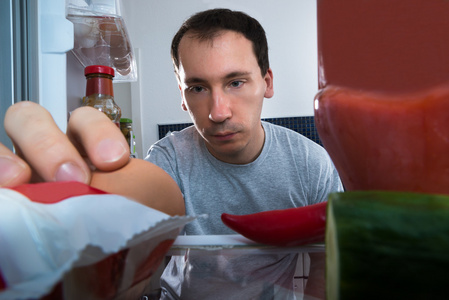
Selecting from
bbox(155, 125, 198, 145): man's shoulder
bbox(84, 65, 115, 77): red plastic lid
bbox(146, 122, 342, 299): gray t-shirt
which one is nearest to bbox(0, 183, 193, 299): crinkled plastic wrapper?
bbox(84, 65, 115, 77): red plastic lid

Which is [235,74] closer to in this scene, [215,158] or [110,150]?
[215,158]

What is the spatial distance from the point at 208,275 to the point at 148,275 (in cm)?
10

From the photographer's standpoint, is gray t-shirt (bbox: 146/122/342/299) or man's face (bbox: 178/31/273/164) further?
gray t-shirt (bbox: 146/122/342/299)

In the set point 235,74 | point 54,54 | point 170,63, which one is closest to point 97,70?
point 54,54

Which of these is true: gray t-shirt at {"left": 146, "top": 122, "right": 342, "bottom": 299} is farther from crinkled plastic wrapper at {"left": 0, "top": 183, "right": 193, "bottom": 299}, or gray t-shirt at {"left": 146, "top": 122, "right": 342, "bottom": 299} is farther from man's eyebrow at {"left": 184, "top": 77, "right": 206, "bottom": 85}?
crinkled plastic wrapper at {"left": 0, "top": 183, "right": 193, "bottom": 299}

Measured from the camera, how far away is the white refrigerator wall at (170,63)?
9.53 ft

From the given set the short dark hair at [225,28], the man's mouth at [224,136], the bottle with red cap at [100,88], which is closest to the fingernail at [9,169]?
the bottle with red cap at [100,88]

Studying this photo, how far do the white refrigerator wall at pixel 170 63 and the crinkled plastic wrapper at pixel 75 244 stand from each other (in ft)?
8.93

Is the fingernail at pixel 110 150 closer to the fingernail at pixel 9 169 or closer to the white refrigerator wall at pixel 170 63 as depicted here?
the fingernail at pixel 9 169

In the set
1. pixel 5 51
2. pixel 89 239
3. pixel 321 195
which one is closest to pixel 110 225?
pixel 89 239

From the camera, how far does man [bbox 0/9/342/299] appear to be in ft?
0.82

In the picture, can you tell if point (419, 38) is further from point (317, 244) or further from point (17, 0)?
point (17, 0)

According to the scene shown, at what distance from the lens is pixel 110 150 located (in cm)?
25

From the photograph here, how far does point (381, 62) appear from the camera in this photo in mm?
228
